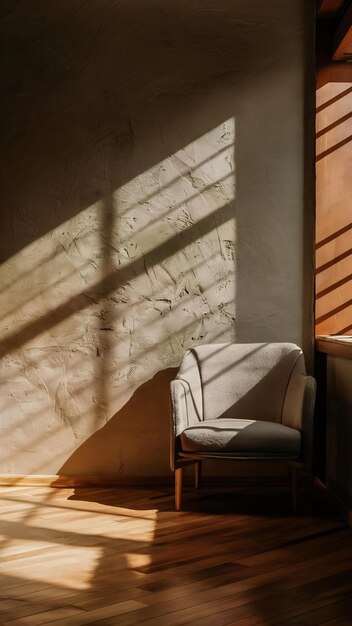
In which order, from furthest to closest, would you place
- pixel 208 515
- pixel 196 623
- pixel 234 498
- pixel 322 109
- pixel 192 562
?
1. pixel 322 109
2. pixel 234 498
3. pixel 208 515
4. pixel 192 562
5. pixel 196 623

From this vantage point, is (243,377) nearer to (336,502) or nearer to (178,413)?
(178,413)

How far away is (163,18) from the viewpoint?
484 cm

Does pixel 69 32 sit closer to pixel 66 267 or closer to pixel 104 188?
pixel 104 188

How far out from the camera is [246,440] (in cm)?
395

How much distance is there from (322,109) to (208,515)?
103 inches

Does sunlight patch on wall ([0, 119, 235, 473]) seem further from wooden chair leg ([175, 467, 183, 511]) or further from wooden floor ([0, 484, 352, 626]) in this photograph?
wooden chair leg ([175, 467, 183, 511])

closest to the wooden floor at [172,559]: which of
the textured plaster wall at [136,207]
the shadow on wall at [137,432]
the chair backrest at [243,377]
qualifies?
the shadow on wall at [137,432]

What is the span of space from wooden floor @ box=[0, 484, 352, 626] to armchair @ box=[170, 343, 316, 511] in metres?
0.32

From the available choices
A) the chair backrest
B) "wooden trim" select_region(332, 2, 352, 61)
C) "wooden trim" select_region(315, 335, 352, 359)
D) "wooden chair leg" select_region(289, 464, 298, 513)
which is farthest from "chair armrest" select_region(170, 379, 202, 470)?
"wooden trim" select_region(332, 2, 352, 61)

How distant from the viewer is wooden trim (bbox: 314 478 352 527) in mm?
3867

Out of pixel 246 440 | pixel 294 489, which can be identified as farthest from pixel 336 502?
pixel 246 440

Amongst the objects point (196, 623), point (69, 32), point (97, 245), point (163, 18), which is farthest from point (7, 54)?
point (196, 623)

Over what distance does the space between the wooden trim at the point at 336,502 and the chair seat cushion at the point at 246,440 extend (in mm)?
386

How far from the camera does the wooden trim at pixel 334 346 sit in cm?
387
